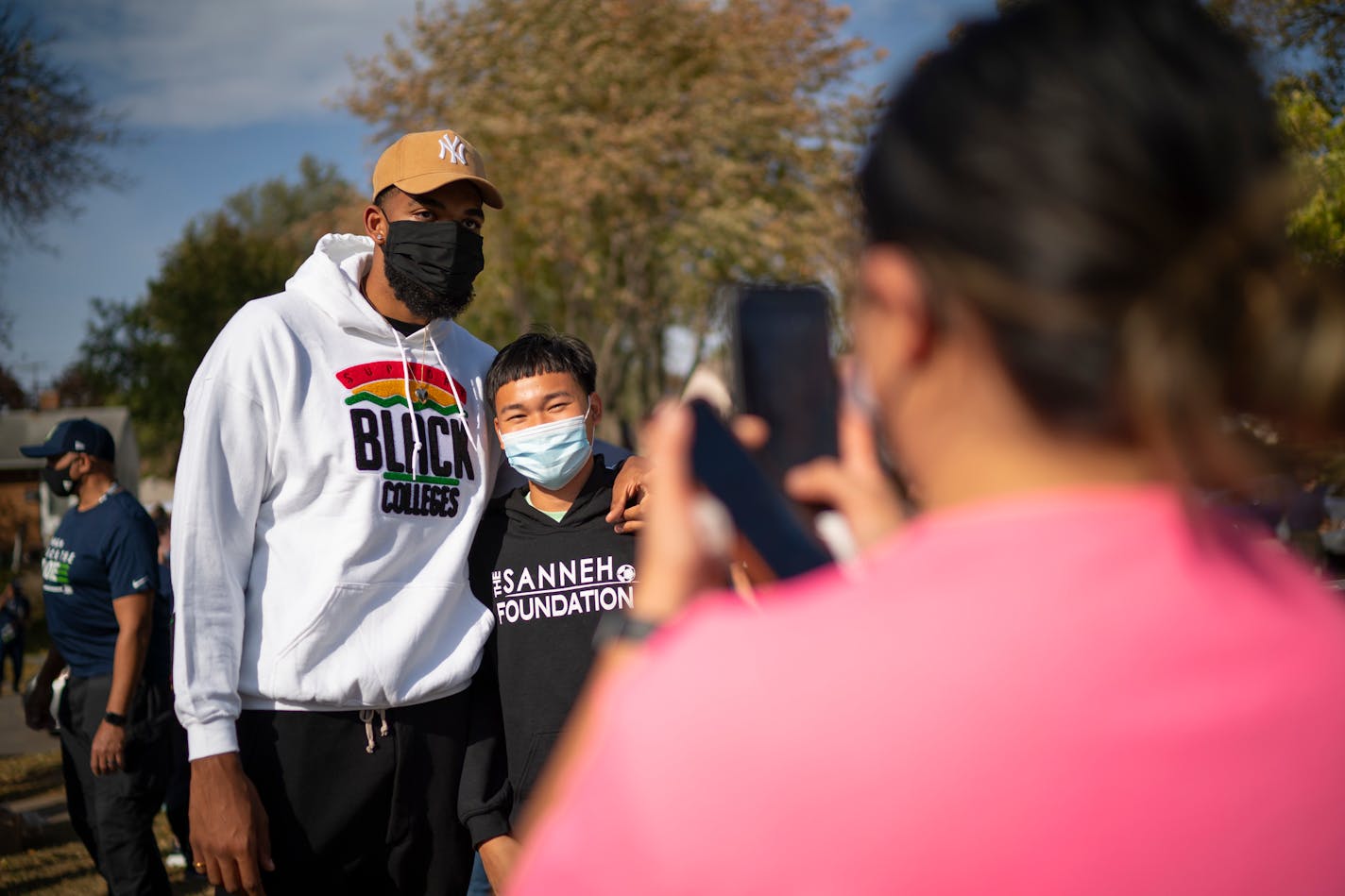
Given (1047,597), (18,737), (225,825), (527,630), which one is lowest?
(18,737)

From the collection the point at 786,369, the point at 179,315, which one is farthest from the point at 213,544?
the point at 179,315

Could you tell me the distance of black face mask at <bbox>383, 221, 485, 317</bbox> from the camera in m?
3.06

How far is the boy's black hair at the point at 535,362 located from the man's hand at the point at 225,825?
1206 mm

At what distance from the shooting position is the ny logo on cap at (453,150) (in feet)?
10.1

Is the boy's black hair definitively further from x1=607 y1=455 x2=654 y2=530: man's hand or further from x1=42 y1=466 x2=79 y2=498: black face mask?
x1=42 y1=466 x2=79 y2=498: black face mask

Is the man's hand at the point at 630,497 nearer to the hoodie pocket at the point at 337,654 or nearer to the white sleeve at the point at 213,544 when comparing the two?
the hoodie pocket at the point at 337,654

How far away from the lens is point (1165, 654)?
774 millimetres

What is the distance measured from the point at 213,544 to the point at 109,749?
3.49 metres

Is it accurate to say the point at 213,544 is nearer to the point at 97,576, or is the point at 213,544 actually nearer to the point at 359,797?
Answer: the point at 359,797

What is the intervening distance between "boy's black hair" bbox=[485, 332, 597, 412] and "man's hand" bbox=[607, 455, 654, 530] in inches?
14.8

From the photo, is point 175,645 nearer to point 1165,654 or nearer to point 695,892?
point 695,892

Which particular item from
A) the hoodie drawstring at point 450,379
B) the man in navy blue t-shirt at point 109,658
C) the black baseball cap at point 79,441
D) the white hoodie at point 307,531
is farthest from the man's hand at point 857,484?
the black baseball cap at point 79,441

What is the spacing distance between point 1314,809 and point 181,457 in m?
2.36

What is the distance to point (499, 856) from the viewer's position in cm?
291
